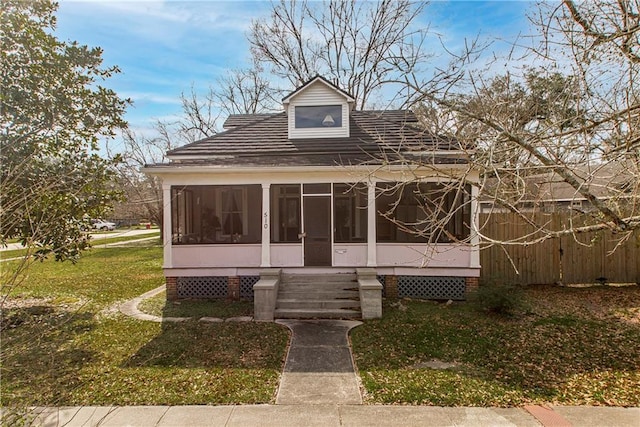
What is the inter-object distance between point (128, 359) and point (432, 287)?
280 inches

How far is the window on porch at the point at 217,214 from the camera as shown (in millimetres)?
10125

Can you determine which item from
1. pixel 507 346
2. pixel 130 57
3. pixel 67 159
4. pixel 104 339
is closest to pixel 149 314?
pixel 104 339

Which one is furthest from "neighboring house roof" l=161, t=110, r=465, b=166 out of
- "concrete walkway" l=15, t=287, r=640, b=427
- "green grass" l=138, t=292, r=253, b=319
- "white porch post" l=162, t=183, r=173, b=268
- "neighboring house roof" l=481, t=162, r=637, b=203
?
"concrete walkway" l=15, t=287, r=640, b=427

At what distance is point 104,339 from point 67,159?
414 cm

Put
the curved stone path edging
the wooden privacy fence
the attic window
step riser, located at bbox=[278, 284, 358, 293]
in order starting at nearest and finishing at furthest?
the curved stone path edging
step riser, located at bbox=[278, 284, 358, 293]
the wooden privacy fence
the attic window

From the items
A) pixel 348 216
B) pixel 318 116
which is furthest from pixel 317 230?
pixel 318 116

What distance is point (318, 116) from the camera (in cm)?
1209

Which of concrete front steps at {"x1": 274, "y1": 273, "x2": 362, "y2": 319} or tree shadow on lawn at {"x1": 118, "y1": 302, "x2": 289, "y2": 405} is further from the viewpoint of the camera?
concrete front steps at {"x1": 274, "y1": 273, "x2": 362, "y2": 319}

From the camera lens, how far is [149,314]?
8.77 meters

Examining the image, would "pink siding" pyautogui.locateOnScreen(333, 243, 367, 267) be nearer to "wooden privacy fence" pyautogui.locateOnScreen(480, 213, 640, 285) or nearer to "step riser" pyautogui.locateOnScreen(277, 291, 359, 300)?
"step riser" pyautogui.locateOnScreen(277, 291, 359, 300)

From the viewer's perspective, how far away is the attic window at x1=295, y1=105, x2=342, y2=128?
12039 millimetres

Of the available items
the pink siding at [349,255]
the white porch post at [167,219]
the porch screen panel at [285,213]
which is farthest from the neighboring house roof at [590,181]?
the white porch post at [167,219]

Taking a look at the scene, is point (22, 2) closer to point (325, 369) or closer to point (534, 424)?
point (325, 369)

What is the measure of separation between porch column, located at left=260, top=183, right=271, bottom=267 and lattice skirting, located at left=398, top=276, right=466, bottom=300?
3.57 m
